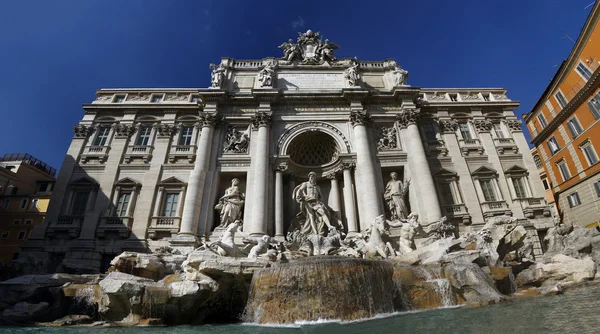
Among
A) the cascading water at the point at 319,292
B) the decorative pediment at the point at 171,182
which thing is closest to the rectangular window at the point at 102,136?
the decorative pediment at the point at 171,182

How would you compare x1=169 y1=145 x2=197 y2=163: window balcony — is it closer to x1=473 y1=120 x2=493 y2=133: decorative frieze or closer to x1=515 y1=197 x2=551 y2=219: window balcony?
x1=473 y1=120 x2=493 y2=133: decorative frieze

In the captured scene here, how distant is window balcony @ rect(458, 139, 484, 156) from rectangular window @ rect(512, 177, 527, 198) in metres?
2.68

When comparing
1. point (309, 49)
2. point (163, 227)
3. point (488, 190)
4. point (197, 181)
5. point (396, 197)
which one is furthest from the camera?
point (309, 49)

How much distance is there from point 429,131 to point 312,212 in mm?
11004

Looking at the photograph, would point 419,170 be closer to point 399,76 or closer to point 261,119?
point 399,76

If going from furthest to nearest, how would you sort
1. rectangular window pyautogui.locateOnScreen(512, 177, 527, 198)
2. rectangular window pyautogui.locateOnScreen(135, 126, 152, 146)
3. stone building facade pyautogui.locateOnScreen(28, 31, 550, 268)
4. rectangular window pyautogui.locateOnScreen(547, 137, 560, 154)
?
rectangular window pyautogui.locateOnScreen(547, 137, 560, 154) < rectangular window pyautogui.locateOnScreen(135, 126, 152, 146) < rectangular window pyautogui.locateOnScreen(512, 177, 527, 198) < stone building facade pyautogui.locateOnScreen(28, 31, 550, 268)

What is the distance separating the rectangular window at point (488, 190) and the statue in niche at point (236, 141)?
50.4ft

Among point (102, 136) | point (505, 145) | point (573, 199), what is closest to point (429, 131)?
point (505, 145)

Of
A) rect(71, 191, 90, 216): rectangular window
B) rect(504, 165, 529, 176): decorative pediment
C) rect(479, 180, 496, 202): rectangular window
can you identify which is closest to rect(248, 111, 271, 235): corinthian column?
rect(71, 191, 90, 216): rectangular window

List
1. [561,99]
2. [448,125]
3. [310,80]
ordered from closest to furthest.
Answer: [448,125], [561,99], [310,80]

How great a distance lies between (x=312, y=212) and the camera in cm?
1580

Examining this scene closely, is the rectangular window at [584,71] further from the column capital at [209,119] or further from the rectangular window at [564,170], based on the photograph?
the column capital at [209,119]

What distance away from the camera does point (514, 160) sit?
19.0 metres

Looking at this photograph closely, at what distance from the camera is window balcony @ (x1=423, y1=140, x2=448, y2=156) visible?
19.1 meters
